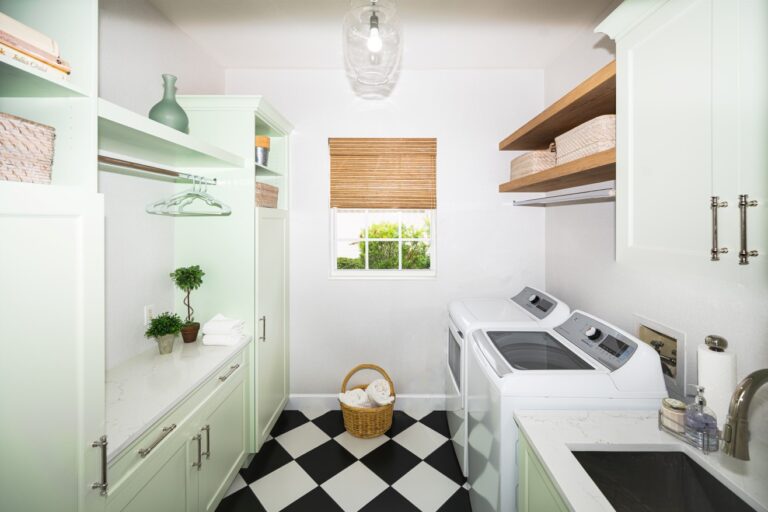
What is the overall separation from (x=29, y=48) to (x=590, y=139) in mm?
1930

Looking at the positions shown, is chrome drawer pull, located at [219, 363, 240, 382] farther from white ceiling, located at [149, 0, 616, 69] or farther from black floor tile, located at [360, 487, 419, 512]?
white ceiling, located at [149, 0, 616, 69]

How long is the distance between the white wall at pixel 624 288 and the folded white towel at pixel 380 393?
4.81ft

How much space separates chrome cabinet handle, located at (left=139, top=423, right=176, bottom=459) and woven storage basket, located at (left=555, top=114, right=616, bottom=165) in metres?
2.10

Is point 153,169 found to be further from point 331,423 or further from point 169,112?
point 331,423

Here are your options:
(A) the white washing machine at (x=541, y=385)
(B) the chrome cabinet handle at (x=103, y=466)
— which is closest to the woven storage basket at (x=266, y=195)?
(B) the chrome cabinet handle at (x=103, y=466)

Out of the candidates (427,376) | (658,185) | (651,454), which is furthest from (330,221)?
(651,454)

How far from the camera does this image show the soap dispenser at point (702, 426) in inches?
38.6

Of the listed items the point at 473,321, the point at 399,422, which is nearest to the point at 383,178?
the point at 473,321

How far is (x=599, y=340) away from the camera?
1.56 meters

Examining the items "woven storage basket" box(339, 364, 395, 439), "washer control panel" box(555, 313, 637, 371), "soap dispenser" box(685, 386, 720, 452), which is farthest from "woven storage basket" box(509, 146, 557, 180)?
"woven storage basket" box(339, 364, 395, 439)

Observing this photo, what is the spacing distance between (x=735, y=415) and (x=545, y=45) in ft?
7.92

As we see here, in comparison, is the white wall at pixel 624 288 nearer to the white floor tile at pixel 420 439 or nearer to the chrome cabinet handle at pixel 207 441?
the white floor tile at pixel 420 439

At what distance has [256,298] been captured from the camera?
2.03 m

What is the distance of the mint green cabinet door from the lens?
1555mm
